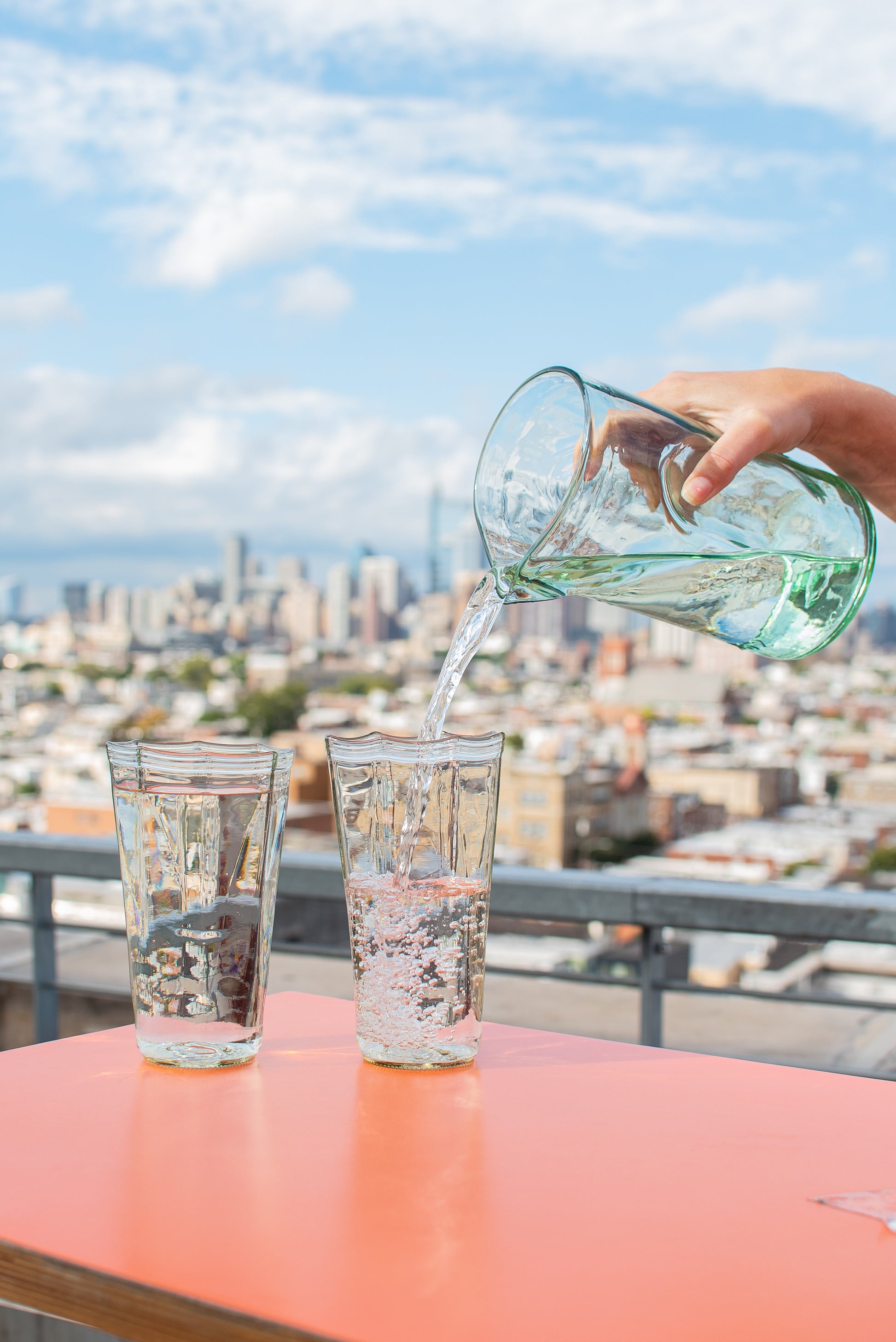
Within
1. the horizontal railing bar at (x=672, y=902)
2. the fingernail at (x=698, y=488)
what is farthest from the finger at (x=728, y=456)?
the horizontal railing bar at (x=672, y=902)

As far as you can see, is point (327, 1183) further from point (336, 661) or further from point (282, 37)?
point (336, 661)

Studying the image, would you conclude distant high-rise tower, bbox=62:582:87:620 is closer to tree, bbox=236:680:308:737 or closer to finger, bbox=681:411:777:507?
tree, bbox=236:680:308:737

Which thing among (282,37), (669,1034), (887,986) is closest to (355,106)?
(282,37)

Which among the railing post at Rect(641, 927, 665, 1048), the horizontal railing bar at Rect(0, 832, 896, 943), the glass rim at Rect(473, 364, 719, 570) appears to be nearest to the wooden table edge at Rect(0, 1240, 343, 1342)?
the glass rim at Rect(473, 364, 719, 570)

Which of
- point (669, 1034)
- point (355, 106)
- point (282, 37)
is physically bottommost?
point (669, 1034)

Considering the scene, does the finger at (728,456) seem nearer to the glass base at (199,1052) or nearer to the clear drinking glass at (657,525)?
the clear drinking glass at (657,525)

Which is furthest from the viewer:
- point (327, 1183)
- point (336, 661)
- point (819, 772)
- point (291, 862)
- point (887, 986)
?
point (336, 661)
